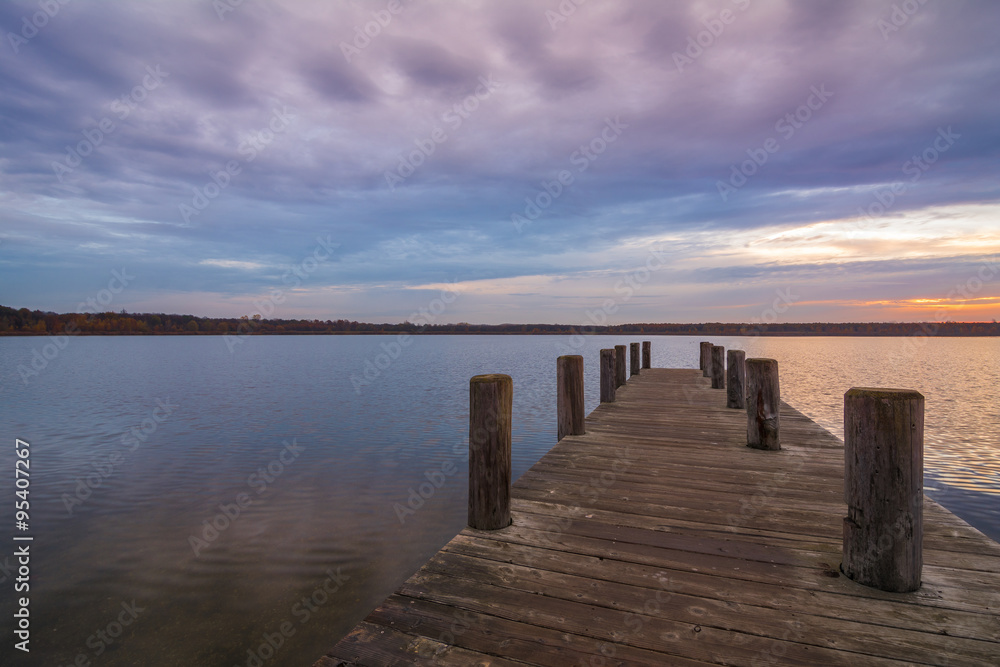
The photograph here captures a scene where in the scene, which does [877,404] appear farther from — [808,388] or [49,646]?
[808,388]

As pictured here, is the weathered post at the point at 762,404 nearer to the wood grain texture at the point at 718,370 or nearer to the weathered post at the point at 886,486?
the weathered post at the point at 886,486

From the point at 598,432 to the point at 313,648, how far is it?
17.0 ft

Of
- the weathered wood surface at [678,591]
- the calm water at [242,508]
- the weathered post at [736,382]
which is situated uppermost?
the weathered post at [736,382]

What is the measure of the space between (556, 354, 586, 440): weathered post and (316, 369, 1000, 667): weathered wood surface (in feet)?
7.87

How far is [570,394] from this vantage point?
301 inches

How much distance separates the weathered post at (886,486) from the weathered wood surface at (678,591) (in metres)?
0.17

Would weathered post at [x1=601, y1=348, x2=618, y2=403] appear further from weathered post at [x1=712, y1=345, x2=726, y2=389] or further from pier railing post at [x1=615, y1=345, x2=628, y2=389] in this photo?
weathered post at [x1=712, y1=345, x2=726, y2=389]

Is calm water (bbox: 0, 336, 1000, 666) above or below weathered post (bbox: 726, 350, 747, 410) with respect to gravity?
below

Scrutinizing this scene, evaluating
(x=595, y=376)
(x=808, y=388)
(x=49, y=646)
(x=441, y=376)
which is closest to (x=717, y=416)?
(x=49, y=646)

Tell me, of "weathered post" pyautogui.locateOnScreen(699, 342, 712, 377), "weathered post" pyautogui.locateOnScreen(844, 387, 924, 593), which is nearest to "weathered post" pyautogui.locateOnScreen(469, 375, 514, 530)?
"weathered post" pyautogui.locateOnScreen(844, 387, 924, 593)

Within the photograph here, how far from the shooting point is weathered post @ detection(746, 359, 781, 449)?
21.2 ft

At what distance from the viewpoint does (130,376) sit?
3353 centimetres

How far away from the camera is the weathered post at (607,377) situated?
11.4 meters

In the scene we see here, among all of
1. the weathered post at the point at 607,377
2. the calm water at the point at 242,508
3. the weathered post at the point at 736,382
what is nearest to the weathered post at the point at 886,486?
the calm water at the point at 242,508
